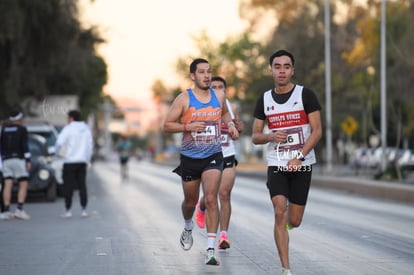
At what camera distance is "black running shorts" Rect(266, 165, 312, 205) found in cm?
849

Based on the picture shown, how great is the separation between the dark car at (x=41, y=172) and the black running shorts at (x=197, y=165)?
11.5 m

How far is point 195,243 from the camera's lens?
11805 millimetres

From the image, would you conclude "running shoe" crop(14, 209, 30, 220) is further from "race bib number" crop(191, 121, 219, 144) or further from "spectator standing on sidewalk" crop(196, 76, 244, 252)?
"race bib number" crop(191, 121, 219, 144)

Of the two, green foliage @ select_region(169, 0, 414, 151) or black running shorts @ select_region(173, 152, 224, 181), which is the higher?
green foliage @ select_region(169, 0, 414, 151)

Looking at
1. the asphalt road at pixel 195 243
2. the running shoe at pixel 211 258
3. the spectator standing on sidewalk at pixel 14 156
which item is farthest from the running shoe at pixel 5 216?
the running shoe at pixel 211 258

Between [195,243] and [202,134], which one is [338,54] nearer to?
[195,243]

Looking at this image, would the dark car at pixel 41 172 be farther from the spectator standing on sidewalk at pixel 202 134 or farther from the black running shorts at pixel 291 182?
the black running shorts at pixel 291 182

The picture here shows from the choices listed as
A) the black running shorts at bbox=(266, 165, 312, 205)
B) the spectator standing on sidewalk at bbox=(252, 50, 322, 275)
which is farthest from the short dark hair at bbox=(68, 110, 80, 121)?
the black running shorts at bbox=(266, 165, 312, 205)

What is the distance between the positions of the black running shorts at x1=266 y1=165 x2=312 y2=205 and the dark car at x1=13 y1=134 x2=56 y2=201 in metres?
12.9

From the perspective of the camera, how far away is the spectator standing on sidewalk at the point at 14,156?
16.6m

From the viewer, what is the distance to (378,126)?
7519 cm

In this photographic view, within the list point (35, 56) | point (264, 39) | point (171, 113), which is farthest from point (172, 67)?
point (171, 113)

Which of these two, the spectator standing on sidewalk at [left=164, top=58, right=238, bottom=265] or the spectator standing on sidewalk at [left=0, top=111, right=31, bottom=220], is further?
the spectator standing on sidewalk at [left=0, top=111, right=31, bottom=220]

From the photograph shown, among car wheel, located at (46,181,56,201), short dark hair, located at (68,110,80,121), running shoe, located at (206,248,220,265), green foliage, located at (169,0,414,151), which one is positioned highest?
green foliage, located at (169,0,414,151)
